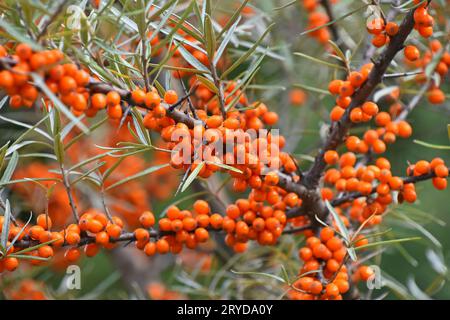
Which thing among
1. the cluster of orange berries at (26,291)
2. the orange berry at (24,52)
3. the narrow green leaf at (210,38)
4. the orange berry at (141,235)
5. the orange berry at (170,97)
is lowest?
the cluster of orange berries at (26,291)

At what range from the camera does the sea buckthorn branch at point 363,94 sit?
0.75 meters

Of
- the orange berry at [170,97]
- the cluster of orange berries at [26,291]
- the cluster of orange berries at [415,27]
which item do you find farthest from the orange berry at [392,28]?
the cluster of orange berries at [26,291]

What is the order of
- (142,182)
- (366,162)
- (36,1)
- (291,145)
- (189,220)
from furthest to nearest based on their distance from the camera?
1. (142,182)
2. (291,145)
3. (366,162)
4. (189,220)
5. (36,1)

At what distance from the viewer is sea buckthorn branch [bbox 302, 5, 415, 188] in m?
0.75

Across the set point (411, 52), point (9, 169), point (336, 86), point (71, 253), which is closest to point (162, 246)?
point (71, 253)

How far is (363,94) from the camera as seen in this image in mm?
804

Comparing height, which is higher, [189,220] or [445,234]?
[189,220]

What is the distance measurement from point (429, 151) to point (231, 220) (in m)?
1.27

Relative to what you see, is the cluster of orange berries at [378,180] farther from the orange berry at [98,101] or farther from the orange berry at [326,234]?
the orange berry at [98,101]

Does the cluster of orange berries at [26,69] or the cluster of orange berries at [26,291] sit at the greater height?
the cluster of orange berries at [26,69]

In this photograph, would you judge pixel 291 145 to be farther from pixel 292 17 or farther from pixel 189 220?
Answer: pixel 189 220

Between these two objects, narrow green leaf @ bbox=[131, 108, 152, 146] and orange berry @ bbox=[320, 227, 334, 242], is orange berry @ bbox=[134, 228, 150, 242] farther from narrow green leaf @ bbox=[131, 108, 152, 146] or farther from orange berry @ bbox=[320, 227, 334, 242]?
orange berry @ bbox=[320, 227, 334, 242]
